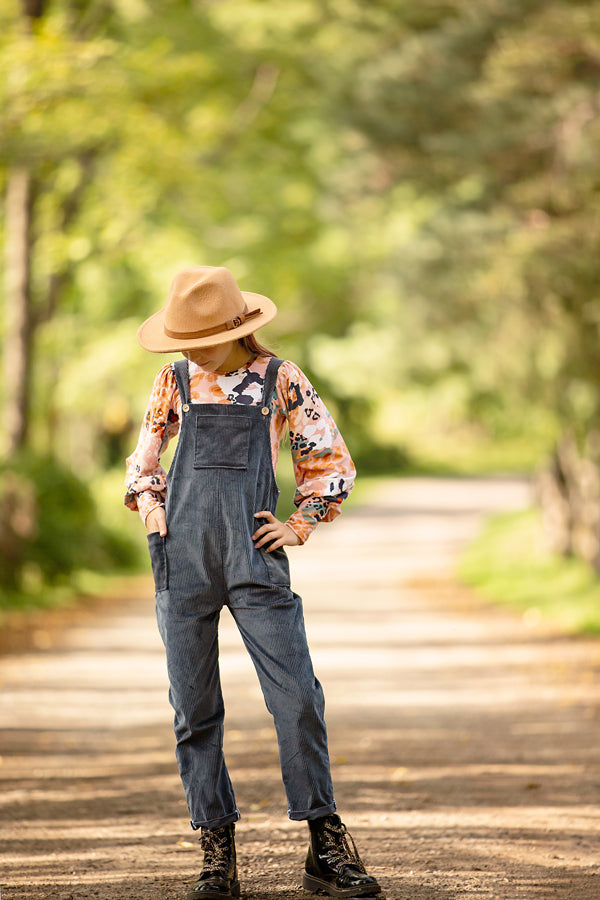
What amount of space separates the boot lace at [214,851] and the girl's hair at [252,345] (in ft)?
4.87

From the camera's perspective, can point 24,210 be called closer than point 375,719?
No

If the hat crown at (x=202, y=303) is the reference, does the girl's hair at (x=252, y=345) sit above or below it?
below

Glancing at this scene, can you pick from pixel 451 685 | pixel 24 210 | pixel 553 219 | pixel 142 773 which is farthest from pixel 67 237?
pixel 142 773

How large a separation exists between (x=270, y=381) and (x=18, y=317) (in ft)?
35.8

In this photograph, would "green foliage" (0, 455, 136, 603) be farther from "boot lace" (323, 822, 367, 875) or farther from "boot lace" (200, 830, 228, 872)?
"boot lace" (323, 822, 367, 875)

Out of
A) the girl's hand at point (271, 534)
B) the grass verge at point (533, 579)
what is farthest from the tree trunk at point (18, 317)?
the girl's hand at point (271, 534)

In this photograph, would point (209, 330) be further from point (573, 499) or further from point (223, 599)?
point (573, 499)

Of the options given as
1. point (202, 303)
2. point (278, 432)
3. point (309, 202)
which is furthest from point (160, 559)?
point (309, 202)

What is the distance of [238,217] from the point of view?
20281 mm

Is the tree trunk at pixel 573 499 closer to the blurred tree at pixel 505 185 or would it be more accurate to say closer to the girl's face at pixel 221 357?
the blurred tree at pixel 505 185

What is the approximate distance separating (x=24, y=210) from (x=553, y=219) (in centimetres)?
657

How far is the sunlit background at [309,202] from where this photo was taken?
33.4 ft

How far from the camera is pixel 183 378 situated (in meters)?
3.86

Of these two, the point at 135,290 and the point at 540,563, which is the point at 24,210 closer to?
the point at 135,290
